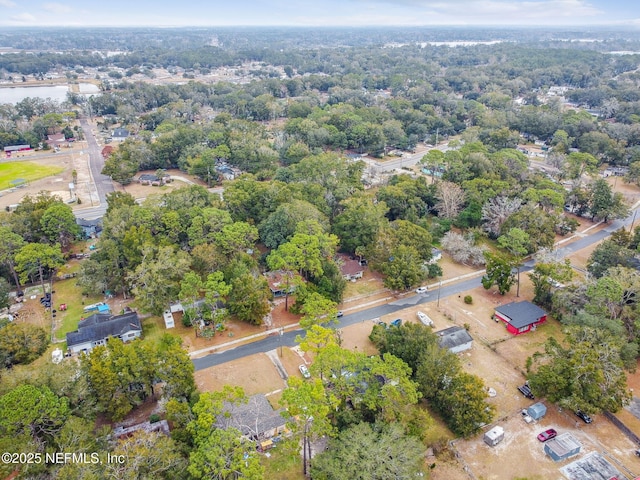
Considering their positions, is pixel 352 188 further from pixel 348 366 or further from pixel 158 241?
pixel 348 366

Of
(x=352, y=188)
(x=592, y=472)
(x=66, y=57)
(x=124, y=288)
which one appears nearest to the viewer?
(x=592, y=472)

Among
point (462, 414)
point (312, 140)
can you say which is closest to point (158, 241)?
point (462, 414)

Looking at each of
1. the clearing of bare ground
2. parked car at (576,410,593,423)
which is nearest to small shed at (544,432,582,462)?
parked car at (576,410,593,423)

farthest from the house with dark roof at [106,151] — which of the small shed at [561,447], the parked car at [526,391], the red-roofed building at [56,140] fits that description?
the small shed at [561,447]

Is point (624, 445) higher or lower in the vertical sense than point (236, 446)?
lower

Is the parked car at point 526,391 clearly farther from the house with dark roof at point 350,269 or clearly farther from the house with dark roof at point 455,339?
the house with dark roof at point 350,269

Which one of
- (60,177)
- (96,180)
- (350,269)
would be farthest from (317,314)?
(60,177)

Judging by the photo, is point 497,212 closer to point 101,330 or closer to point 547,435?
point 547,435
